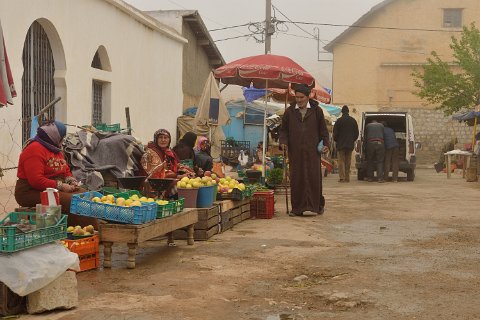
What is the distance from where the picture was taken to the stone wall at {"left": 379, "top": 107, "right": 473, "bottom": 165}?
3806cm

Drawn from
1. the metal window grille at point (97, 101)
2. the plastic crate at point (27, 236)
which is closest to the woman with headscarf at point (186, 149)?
the metal window grille at point (97, 101)

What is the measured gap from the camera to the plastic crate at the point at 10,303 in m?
5.37

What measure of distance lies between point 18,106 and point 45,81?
6.70ft

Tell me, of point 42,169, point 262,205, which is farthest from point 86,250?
point 262,205

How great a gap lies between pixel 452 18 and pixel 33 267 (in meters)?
37.9

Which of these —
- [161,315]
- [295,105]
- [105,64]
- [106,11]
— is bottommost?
[161,315]

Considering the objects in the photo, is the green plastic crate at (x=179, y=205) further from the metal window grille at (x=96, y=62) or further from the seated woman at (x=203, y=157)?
the metal window grille at (x=96, y=62)

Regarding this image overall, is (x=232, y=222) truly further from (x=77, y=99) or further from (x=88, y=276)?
(x=77, y=99)

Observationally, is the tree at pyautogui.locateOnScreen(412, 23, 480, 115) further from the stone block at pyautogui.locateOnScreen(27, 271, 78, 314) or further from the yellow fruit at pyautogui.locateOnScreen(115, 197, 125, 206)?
the stone block at pyautogui.locateOnScreen(27, 271, 78, 314)

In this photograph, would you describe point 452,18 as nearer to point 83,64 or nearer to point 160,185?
point 83,64

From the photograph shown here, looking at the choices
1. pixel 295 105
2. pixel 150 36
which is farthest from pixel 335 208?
pixel 150 36

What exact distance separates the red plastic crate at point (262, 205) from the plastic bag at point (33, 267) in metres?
6.23

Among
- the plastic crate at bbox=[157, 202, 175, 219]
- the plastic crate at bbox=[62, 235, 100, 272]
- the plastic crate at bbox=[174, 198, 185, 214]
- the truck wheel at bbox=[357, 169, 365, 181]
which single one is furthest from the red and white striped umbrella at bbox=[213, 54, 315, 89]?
the truck wheel at bbox=[357, 169, 365, 181]

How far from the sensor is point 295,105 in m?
12.3
